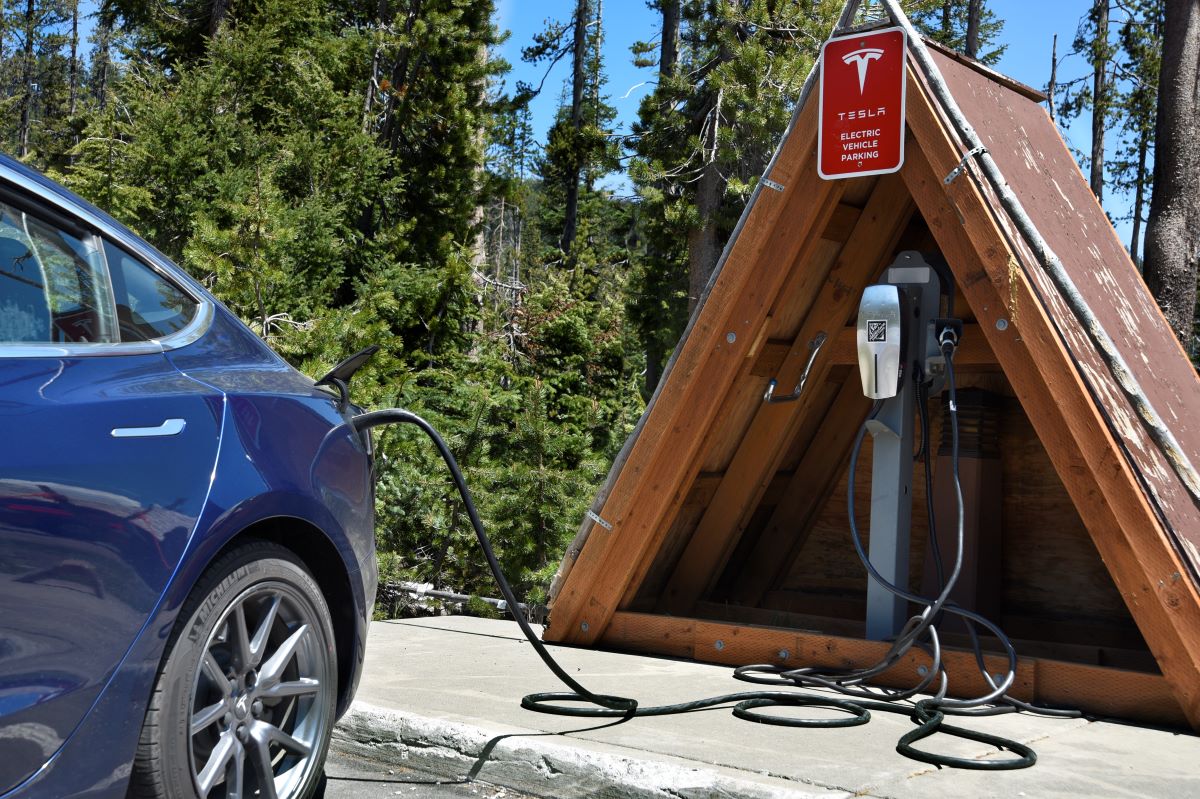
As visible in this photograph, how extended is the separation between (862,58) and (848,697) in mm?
2830

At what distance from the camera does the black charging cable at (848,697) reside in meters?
4.00

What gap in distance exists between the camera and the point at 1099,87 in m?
38.0

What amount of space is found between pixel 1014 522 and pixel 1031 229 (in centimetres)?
236

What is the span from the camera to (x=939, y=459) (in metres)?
6.54

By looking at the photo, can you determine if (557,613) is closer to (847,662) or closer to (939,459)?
(847,662)

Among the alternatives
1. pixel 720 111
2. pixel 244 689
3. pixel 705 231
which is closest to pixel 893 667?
pixel 244 689

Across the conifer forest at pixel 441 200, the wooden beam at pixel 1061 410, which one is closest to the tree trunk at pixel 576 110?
the conifer forest at pixel 441 200

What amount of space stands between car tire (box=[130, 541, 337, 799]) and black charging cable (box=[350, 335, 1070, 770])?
822 mm

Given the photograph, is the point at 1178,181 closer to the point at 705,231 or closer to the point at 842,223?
the point at 705,231

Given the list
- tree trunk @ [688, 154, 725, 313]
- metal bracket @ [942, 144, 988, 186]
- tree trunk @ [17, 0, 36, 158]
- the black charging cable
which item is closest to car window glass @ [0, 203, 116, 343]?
the black charging cable

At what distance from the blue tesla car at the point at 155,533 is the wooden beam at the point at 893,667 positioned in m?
2.62

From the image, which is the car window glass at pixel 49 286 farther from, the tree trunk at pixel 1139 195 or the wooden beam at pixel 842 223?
the tree trunk at pixel 1139 195

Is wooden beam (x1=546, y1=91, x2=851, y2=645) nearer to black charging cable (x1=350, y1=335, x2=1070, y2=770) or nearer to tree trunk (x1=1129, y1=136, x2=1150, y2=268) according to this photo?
black charging cable (x1=350, y1=335, x2=1070, y2=770)

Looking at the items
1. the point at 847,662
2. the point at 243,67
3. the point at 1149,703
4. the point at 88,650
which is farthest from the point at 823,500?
Result: the point at 243,67
